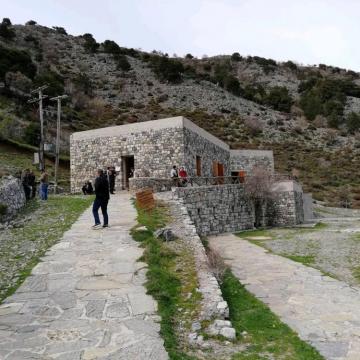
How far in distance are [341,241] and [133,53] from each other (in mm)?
62958

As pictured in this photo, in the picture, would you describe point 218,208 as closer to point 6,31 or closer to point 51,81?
point 51,81

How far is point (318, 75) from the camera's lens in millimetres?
75750

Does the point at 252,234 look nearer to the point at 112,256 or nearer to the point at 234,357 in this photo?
the point at 112,256

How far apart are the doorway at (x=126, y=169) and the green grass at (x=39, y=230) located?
5.43 metres

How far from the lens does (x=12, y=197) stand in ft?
48.6

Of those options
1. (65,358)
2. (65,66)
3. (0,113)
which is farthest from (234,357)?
(65,66)

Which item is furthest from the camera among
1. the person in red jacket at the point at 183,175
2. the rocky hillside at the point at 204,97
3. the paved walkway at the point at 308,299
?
the rocky hillside at the point at 204,97

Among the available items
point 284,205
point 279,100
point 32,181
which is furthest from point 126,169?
point 279,100

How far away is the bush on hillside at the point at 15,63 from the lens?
48469 mm

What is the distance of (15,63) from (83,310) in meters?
51.0

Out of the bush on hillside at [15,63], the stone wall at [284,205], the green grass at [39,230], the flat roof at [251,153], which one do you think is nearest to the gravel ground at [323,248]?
the stone wall at [284,205]

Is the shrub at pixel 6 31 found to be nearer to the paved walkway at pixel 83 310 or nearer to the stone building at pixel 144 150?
the stone building at pixel 144 150

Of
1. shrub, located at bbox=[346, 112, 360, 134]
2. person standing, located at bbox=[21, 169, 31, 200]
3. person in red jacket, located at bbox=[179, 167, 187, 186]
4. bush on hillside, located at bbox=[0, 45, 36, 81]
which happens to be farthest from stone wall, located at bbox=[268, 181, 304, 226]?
shrub, located at bbox=[346, 112, 360, 134]

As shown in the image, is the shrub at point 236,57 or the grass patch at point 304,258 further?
the shrub at point 236,57
